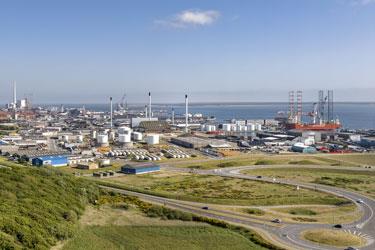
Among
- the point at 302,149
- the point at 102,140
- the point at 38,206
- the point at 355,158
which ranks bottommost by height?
the point at 355,158

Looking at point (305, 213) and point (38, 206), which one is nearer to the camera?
point (38, 206)

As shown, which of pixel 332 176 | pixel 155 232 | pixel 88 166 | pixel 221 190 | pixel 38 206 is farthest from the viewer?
pixel 88 166

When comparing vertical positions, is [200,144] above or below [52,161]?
below

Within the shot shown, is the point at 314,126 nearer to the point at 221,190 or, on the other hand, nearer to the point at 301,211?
the point at 221,190

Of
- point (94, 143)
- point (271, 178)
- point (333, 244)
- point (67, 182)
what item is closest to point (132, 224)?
point (67, 182)

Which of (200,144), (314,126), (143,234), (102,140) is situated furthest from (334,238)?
(314,126)

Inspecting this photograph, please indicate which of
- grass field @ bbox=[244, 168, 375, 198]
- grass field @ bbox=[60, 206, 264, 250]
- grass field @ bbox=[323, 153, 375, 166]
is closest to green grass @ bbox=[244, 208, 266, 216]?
grass field @ bbox=[60, 206, 264, 250]

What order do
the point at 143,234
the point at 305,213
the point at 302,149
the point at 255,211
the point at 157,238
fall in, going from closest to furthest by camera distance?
the point at 157,238 < the point at 143,234 < the point at 255,211 < the point at 305,213 < the point at 302,149
